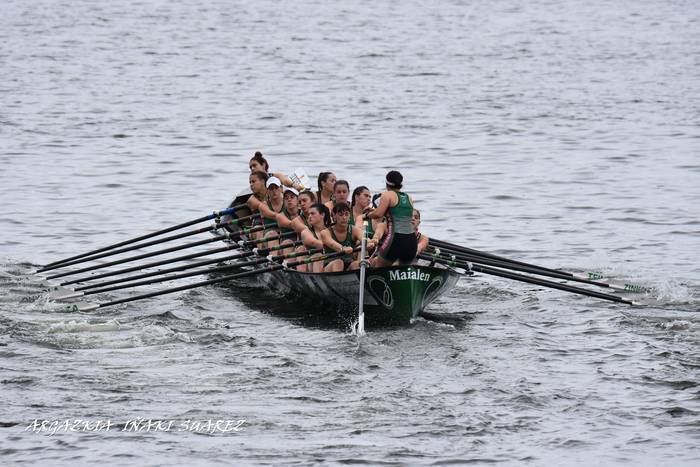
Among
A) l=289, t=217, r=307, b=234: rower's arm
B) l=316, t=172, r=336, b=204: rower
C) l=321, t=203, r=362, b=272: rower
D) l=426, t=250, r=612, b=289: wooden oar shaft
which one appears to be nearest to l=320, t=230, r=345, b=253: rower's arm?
l=321, t=203, r=362, b=272: rower

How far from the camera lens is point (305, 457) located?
1222 centimetres

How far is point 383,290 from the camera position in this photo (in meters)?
16.5

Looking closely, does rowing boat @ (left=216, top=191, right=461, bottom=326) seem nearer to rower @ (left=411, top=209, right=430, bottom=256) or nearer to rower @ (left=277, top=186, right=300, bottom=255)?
rower @ (left=411, top=209, right=430, bottom=256)

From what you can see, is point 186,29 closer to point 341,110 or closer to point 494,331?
point 341,110

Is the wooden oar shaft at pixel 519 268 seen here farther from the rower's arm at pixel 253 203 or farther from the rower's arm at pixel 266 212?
the rower's arm at pixel 253 203

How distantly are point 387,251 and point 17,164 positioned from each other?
1824 cm

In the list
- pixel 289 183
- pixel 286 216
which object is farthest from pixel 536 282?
pixel 289 183

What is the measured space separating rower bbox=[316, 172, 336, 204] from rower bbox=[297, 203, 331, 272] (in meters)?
1.45

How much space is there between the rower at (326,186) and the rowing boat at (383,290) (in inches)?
77.9

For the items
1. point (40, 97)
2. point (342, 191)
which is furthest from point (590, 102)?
point (342, 191)

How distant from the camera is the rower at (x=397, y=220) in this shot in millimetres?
16406

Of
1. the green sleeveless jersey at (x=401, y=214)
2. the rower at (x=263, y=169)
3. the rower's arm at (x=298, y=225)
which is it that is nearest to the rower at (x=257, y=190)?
the rower at (x=263, y=169)

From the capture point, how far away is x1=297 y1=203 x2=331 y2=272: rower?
58.3ft

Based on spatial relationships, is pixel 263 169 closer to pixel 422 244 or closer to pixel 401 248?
pixel 422 244
